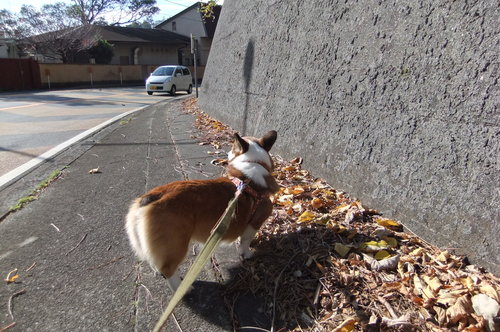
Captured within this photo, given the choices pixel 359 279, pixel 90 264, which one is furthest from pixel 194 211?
pixel 359 279

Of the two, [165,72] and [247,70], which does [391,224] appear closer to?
[247,70]

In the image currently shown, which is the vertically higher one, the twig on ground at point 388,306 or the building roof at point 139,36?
the building roof at point 139,36

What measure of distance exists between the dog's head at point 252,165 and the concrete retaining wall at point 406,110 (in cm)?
96

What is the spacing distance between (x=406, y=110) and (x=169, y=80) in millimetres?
21692

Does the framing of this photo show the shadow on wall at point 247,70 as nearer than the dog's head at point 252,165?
No

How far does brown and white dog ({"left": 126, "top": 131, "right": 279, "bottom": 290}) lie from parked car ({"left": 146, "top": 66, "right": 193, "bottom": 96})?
20.9 meters

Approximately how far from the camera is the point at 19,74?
2730cm

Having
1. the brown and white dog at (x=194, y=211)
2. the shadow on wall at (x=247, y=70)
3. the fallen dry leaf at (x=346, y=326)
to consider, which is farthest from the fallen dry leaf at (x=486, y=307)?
the shadow on wall at (x=247, y=70)

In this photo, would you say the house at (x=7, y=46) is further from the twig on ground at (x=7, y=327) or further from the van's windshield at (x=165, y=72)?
the twig on ground at (x=7, y=327)

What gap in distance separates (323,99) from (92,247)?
2.92 m

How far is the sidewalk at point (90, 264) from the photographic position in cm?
210

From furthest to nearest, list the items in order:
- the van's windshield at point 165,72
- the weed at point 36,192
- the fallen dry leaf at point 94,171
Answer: the van's windshield at point 165,72
the fallen dry leaf at point 94,171
the weed at point 36,192

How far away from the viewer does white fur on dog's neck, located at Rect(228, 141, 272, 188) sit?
110 inches

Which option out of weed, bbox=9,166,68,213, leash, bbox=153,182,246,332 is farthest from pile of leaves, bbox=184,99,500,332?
weed, bbox=9,166,68,213
